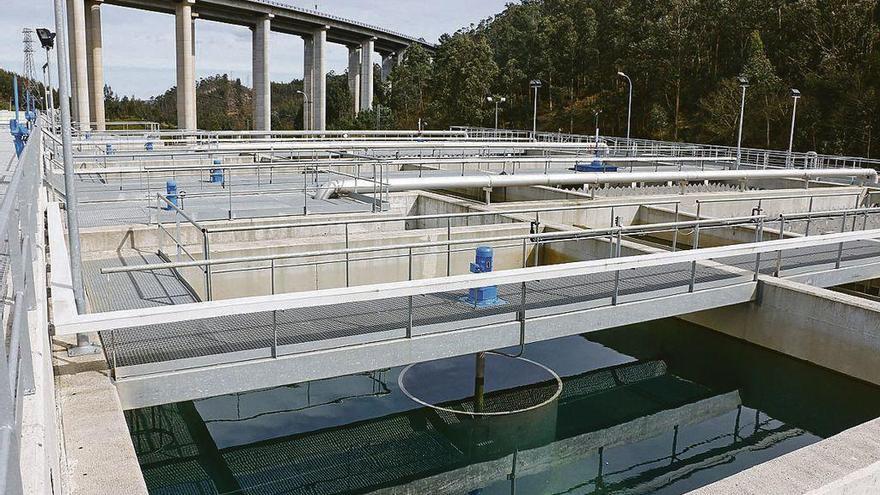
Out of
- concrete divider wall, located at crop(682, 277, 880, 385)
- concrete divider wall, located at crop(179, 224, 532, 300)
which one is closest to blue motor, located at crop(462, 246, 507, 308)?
concrete divider wall, located at crop(179, 224, 532, 300)

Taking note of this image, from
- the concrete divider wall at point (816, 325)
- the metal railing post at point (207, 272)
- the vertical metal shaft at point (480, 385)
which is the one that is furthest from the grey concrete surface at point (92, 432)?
the concrete divider wall at point (816, 325)

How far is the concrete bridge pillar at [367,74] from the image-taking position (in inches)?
3457

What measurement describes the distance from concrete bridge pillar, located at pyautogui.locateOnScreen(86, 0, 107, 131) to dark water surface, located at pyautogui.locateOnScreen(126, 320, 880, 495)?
54180mm

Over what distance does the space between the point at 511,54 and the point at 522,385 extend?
7872 centimetres

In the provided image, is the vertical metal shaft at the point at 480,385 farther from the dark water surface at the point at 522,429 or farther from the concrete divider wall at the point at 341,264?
the concrete divider wall at the point at 341,264

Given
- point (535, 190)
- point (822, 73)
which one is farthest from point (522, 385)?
point (822, 73)

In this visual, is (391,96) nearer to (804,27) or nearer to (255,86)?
(255,86)

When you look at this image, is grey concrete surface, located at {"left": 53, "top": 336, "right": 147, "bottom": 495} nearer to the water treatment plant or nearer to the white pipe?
the water treatment plant

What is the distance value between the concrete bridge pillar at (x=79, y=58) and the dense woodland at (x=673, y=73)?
102 feet

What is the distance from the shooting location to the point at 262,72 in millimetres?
69562

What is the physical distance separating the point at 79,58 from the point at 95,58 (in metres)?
6.39

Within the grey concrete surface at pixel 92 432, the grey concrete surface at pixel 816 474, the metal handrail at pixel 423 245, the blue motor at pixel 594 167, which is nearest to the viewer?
the grey concrete surface at pixel 92 432

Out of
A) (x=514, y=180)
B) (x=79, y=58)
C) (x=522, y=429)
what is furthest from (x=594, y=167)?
(x=79, y=58)

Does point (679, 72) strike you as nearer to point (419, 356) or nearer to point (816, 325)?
point (816, 325)
